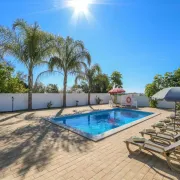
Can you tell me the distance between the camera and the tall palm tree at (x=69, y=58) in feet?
48.6

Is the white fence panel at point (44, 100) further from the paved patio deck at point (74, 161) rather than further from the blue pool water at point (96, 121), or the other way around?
the paved patio deck at point (74, 161)

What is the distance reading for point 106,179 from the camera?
292 centimetres

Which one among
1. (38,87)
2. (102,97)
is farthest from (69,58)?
(102,97)

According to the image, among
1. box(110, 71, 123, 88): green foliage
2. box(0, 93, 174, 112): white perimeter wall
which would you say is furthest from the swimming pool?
box(110, 71, 123, 88): green foliage

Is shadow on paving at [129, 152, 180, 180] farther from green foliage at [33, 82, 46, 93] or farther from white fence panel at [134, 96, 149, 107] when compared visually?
Result: white fence panel at [134, 96, 149, 107]

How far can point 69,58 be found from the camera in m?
15.5

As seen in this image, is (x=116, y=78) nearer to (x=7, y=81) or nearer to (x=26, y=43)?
(x=26, y=43)

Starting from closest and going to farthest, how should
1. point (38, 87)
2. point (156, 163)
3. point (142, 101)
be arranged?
point (156, 163)
point (38, 87)
point (142, 101)

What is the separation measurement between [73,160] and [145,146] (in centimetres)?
210

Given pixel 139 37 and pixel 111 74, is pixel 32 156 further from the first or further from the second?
pixel 111 74

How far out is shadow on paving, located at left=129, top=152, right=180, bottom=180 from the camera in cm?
321

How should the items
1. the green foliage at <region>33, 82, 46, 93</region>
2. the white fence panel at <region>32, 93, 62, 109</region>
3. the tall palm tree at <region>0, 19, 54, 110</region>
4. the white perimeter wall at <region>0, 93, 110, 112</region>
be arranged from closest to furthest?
1. the tall palm tree at <region>0, 19, 54, 110</region>
2. the white perimeter wall at <region>0, 93, 110, 112</region>
3. the white fence panel at <region>32, 93, 62, 109</region>
4. the green foliage at <region>33, 82, 46, 93</region>

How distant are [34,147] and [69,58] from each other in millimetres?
12267

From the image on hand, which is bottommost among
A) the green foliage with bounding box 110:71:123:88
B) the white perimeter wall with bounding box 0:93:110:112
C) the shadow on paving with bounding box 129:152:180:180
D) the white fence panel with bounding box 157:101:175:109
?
the shadow on paving with bounding box 129:152:180:180
